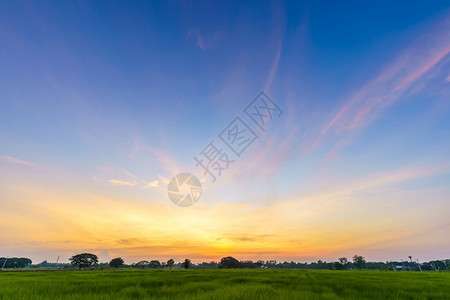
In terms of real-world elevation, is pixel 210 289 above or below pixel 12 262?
below

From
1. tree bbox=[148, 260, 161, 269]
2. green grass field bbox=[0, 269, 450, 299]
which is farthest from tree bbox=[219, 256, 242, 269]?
green grass field bbox=[0, 269, 450, 299]

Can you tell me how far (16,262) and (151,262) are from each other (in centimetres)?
5835

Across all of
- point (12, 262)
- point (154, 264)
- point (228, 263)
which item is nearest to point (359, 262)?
point (228, 263)

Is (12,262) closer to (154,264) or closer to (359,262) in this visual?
(154,264)

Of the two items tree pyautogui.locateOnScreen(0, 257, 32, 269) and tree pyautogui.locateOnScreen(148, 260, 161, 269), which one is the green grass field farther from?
tree pyautogui.locateOnScreen(148, 260, 161, 269)

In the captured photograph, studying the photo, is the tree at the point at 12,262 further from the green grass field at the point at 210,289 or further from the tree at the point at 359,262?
the tree at the point at 359,262

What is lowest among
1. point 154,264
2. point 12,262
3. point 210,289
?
point 210,289

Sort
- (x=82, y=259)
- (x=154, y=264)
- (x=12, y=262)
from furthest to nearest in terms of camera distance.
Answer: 1. (x=154, y=264)
2. (x=12, y=262)
3. (x=82, y=259)

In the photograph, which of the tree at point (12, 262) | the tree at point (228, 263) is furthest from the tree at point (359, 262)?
the tree at point (12, 262)

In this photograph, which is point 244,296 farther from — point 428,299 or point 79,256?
point 79,256

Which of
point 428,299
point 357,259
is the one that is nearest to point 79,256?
point 428,299

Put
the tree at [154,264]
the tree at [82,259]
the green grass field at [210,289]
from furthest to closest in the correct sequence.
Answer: the tree at [154,264]
the tree at [82,259]
the green grass field at [210,289]

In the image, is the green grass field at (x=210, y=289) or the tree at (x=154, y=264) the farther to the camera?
the tree at (x=154, y=264)

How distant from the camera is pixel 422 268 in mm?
113875
